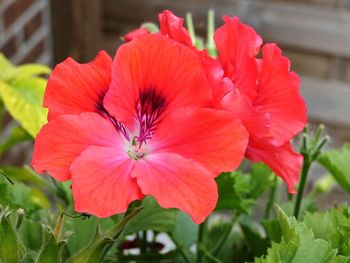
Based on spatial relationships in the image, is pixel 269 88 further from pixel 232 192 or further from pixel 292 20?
pixel 292 20

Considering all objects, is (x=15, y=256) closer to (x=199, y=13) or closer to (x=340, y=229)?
(x=340, y=229)

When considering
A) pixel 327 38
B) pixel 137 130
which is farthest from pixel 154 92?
pixel 327 38

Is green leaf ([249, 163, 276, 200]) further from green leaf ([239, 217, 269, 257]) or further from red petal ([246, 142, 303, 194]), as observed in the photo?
red petal ([246, 142, 303, 194])

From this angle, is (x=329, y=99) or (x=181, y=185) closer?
(x=181, y=185)

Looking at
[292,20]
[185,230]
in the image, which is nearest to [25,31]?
[292,20]

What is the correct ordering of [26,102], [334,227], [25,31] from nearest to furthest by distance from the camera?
1. [334,227]
2. [26,102]
3. [25,31]

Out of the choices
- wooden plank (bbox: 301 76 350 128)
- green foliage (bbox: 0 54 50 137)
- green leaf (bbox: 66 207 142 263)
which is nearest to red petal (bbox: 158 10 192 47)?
green leaf (bbox: 66 207 142 263)

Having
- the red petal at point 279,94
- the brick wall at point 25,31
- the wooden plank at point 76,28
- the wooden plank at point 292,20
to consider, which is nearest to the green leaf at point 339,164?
the red petal at point 279,94
